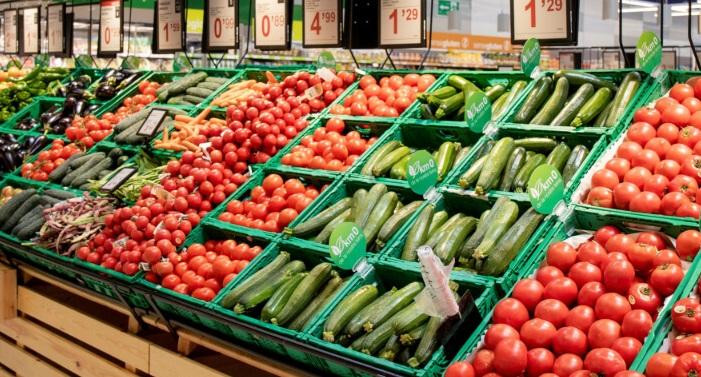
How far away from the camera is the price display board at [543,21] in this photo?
423 cm

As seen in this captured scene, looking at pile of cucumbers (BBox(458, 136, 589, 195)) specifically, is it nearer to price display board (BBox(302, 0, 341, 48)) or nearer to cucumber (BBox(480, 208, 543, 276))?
cucumber (BBox(480, 208, 543, 276))

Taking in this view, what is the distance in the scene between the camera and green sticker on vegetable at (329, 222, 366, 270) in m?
3.06

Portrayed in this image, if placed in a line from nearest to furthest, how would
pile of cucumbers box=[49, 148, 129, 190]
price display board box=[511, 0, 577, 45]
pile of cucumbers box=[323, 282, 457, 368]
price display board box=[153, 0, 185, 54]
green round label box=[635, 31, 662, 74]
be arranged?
pile of cucumbers box=[323, 282, 457, 368], green round label box=[635, 31, 662, 74], price display board box=[511, 0, 577, 45], pile of cucumbers box=[49, 148, 129, 190], price display board box=[153, 0, 185, 54]

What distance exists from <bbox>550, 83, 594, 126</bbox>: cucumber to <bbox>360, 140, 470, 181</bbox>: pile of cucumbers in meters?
0.47

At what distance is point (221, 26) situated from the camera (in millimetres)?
6512

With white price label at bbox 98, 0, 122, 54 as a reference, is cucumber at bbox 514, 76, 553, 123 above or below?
below

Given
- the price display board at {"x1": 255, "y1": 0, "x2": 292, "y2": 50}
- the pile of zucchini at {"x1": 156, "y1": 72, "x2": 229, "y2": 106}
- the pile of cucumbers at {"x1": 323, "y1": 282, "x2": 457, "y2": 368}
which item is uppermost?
the price display board at {"x1": 255, "y1": 0, "x2": 292, "y2": 50}

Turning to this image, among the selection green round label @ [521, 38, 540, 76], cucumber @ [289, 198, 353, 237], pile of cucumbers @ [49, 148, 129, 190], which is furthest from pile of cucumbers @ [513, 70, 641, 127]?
pile of cucumbers @ [49, 148, 129, 190]

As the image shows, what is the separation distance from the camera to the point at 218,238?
4238mm

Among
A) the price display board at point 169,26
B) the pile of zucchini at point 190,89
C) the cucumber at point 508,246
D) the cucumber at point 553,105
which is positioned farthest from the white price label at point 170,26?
the cucumber at point 508,246

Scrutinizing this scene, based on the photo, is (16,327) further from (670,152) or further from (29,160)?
(670,152)

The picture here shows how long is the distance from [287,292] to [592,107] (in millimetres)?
1693

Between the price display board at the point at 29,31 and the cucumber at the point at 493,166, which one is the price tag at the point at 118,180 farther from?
the price display board at the point at 29,31

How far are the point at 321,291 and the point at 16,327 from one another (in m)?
2.87
